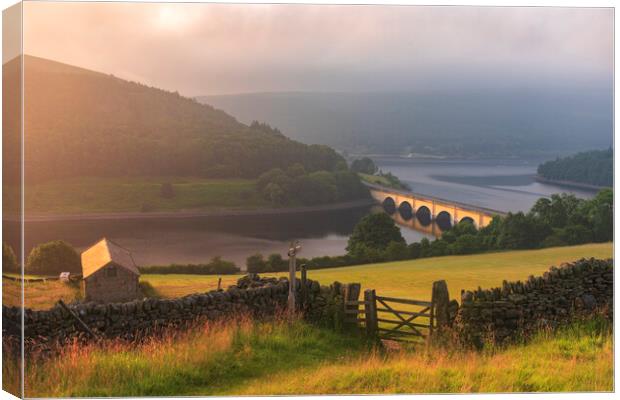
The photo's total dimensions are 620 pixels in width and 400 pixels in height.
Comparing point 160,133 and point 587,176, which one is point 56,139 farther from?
point 587,176

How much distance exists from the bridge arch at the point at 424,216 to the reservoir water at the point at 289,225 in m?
0.25

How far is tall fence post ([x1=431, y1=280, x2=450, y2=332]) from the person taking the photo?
38.8 feet

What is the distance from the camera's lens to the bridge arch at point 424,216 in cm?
1745

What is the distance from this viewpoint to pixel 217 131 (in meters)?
17.6

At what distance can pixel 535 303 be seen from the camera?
1165 cm

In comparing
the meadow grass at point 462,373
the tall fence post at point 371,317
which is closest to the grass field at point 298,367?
the meadow grass at point 462,373

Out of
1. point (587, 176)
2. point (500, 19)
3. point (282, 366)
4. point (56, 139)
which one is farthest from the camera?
point (56, 139)

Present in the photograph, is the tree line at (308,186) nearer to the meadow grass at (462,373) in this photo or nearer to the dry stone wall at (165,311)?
the dry stone wall at (165,311)

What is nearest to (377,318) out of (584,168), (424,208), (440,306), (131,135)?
(440,306)

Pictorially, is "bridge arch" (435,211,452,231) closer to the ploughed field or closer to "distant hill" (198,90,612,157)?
"distant hill" (198,90,612,157)

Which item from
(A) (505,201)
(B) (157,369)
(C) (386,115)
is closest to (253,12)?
(C) (386,115)

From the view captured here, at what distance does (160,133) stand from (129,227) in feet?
6.70

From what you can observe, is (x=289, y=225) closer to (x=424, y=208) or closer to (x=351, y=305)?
(x=424, y=208)

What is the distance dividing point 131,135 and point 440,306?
9.68m
